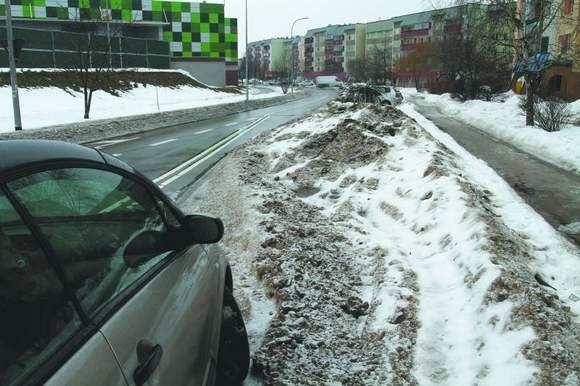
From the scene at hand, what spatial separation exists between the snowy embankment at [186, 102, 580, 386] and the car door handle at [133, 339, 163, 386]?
1.67 m

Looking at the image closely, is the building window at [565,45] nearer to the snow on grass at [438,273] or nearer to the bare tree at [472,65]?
the bare tree at [472,65]

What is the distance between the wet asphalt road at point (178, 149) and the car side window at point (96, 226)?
22.5ft

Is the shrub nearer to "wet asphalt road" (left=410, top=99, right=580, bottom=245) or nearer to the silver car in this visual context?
"wet asphalt road" (left=410, top=99, right=580, bottom=245)

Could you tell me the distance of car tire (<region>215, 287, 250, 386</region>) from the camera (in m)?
3.03

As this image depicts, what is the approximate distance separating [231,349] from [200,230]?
2.83ft

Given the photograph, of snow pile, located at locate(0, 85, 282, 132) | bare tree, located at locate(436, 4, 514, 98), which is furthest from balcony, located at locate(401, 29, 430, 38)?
snow pile, located at locate(0, 85, 282, 132)

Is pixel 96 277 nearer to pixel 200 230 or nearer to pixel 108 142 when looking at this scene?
pixel 200 230

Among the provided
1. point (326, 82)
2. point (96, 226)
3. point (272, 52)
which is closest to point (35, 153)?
point (96, 226)

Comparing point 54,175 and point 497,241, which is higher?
point 54,175

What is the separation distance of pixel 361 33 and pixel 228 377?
152553 millimetres

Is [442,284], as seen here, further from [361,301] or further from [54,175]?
[54,175]

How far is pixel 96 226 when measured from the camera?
214cm

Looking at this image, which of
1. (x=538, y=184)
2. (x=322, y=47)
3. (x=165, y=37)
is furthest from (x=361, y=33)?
(x=538, y=184)

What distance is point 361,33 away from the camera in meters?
148
